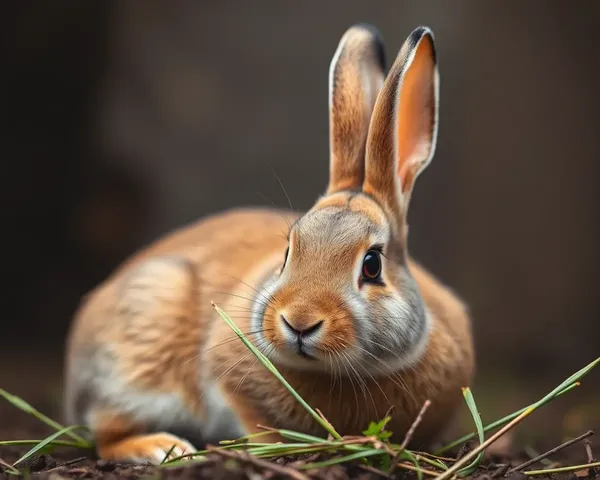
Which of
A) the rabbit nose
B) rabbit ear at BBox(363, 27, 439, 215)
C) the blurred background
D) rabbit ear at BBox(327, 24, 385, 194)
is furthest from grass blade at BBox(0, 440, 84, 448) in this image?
the blurred background

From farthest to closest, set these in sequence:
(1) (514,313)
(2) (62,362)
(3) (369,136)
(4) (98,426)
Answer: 1. (2) (62,362)
2. (1) (514,313)
3. (4) (98,426)
4. (3) (369,136)

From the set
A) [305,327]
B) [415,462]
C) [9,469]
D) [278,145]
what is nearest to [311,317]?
[305,327]

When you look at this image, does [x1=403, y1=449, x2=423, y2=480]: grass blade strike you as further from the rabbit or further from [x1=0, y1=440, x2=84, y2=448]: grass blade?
[x1=0, y1=440, x2=84, y2=448]: grass blade

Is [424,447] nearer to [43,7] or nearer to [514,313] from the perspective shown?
[514,313]

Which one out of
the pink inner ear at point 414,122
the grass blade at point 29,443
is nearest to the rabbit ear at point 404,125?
the pink inner ear at point 414,122

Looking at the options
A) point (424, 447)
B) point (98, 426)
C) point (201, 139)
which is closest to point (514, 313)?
point (201, 139)

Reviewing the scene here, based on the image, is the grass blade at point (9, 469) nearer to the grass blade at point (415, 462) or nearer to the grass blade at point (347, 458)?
the grass blade at point (347, 458)
